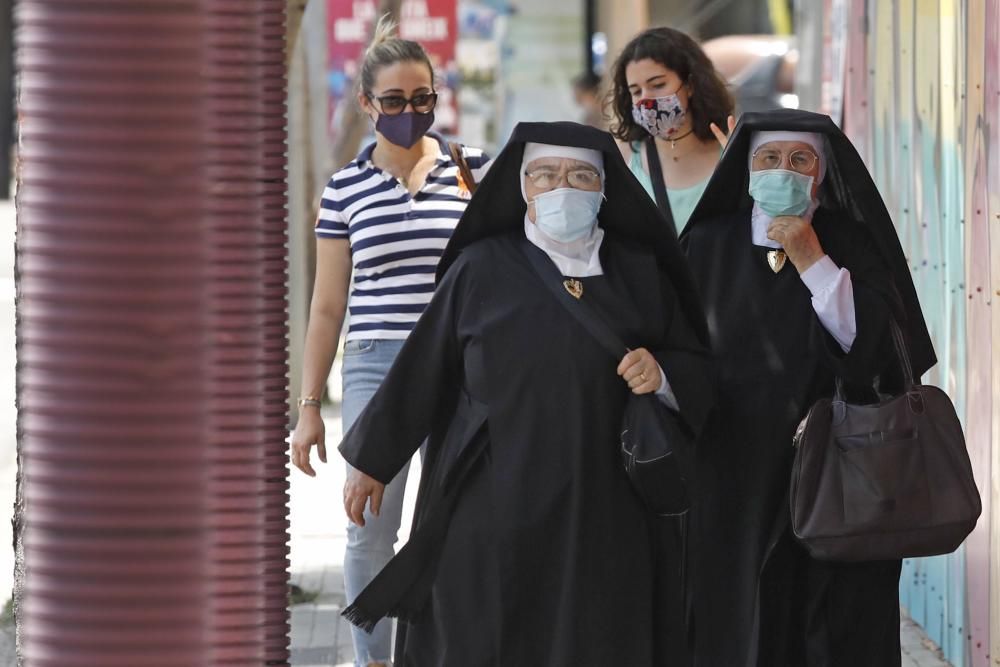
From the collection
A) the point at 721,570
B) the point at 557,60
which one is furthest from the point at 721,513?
the point at 557,60

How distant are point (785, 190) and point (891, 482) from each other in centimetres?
76

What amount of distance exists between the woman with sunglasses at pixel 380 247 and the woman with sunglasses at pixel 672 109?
1.83ft

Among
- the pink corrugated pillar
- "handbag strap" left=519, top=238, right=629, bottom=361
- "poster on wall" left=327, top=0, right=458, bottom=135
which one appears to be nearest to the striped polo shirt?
"handbag strap" left=519, top=238, right=629, bottom=361

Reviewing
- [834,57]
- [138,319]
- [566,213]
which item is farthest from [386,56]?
[834,57]

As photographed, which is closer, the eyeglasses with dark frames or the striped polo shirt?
the eyeglasses with dark frames

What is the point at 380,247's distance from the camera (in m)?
4.90

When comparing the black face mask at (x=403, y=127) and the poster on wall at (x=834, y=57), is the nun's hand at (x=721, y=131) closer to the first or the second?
the black face mask at (x=403, y=127)

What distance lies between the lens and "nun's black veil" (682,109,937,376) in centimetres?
430

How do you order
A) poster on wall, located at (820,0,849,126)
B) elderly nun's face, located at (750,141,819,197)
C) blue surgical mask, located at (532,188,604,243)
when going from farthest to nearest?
1. poster on wall, located at (820,0,849,126)
2. elderly nun's face, located at (750,141,819,197)
3. blue surgical mask, located at (532,188,604,243)

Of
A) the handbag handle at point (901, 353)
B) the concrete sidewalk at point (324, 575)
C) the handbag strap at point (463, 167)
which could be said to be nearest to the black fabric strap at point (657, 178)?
the handbag strap at point (463, 167)

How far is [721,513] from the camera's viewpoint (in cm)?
452

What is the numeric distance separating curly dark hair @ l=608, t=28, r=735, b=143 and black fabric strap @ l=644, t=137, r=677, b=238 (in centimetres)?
7

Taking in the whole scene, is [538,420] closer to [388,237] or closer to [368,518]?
[388,237]

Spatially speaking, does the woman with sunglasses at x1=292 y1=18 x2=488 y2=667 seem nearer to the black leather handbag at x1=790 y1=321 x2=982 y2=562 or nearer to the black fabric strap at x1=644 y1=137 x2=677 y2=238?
the black fabric strap at x1=644 y1=137 x2=677 y2=238
